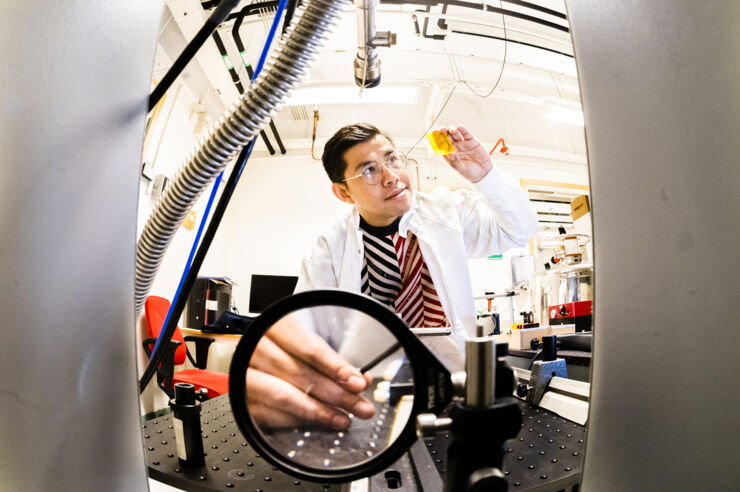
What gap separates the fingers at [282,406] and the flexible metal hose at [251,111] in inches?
5.2

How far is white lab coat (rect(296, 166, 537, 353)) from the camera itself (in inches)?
18.1

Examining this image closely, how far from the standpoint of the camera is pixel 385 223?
492mm

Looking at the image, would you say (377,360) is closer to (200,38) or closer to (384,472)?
(384,472)

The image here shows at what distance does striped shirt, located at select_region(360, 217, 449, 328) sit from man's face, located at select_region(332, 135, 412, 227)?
32mm

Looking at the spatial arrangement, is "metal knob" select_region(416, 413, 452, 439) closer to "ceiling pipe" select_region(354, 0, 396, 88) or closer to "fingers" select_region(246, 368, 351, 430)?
"fingers" select_region(246, 368, 351, 430)

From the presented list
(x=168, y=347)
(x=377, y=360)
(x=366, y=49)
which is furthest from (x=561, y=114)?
(x=168, y=347)

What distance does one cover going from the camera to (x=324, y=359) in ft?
0.70

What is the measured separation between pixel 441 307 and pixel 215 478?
1.07ft

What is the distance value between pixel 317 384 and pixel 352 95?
1.22 feet

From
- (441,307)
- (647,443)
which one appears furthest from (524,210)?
(647,443)

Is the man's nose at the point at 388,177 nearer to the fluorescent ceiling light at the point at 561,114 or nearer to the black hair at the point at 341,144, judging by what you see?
the black hair at the point at 341,144

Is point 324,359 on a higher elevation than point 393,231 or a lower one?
lower

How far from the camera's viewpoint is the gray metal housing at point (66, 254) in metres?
0.17

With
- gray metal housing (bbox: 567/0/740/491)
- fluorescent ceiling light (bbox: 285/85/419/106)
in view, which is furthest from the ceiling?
gray metal housing (bbox: 567/0/740/491)
